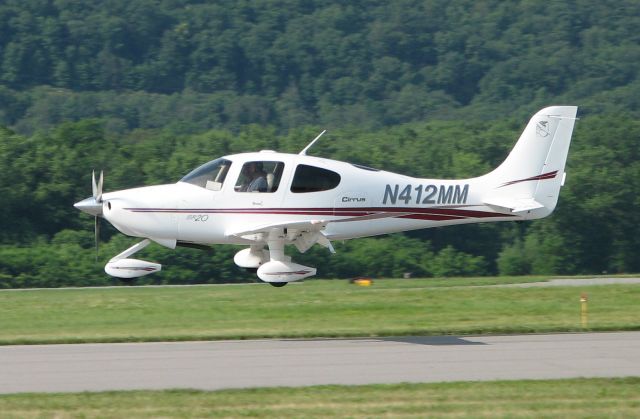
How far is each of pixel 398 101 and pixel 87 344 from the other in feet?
270

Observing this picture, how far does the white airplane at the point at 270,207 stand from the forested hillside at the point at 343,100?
57.0 ft

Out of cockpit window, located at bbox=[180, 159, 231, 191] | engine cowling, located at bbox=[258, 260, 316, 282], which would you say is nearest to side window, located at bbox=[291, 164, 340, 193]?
cockpit window, located at bbox=[180, 159, 231, 191]

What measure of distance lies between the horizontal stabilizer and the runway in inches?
115

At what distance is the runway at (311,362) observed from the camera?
1334cm

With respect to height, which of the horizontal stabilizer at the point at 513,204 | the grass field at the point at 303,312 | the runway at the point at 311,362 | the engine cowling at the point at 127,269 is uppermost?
the horizontal stabilizer at the point at 513,204

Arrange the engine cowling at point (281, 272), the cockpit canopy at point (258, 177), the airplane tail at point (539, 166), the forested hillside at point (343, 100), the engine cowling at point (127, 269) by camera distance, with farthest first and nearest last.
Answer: the forested hillside at point (343, 100), the airplane tail at point (539, 166), the cockpit canopy at point (258, 177), the engine cowling at point (127, 269), the engine cowling at point (281, 272)

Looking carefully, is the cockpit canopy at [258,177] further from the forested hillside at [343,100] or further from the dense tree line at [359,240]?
the forested hillside at [343,100]

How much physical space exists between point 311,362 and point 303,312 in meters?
5.79

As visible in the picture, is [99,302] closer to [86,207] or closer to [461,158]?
[86,207]

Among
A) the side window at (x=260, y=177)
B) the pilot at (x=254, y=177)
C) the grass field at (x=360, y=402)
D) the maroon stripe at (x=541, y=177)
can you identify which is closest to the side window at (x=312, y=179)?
the side window at (x=260, y=177)

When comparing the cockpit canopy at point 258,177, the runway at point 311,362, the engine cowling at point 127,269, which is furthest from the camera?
the cockpit canopy at point 258,177

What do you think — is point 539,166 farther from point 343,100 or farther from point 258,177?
point 343,100

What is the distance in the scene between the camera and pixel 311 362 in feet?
48.1

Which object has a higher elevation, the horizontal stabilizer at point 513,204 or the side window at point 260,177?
the side window at point 260,177
